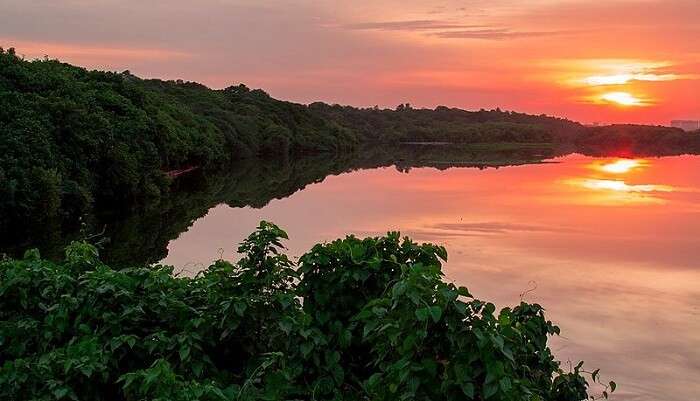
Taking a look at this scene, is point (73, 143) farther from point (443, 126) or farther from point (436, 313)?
point (443, 126)

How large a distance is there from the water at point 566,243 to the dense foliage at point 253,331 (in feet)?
16.0

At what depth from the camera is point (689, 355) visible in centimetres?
1002

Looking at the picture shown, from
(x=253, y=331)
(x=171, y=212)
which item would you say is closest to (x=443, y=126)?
(x=171, y=212)

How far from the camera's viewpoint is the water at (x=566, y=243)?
33.9 ft

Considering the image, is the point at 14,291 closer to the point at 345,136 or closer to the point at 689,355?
the point at 689,355

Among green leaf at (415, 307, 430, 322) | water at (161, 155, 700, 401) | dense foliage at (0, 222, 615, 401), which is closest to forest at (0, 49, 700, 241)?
water at (161, 155, 700, 401)

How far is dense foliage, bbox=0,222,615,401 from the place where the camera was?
3.85m

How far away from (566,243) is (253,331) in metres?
15.9

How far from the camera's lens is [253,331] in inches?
209

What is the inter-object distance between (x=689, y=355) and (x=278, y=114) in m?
82.7

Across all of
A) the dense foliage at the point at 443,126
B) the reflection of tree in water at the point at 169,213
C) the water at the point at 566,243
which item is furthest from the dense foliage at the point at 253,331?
the dense foliage at the point at 443,126

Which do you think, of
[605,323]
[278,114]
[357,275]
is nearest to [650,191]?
[605,323]

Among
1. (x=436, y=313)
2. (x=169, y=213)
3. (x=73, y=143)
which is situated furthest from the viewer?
(x=169, y=213)

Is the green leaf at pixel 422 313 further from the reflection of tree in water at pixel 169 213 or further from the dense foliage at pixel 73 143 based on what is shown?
the dense foliage at pixel 73 143
